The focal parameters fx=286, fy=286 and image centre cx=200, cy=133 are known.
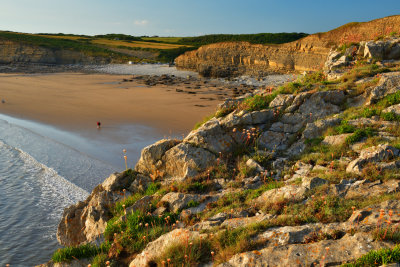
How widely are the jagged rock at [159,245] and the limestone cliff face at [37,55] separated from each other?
83.9 meters

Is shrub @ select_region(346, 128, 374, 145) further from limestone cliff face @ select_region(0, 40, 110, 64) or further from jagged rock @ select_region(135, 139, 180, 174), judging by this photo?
limestone cliff face @ select_region(0, 40, 110, 64)

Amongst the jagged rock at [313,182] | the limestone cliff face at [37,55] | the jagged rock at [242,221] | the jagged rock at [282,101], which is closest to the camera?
the jagged rock at [242,221]

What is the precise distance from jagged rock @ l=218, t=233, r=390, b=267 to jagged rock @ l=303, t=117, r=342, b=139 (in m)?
4.38

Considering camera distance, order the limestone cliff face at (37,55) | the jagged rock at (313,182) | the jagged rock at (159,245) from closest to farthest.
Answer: the jagged rock at (159,245) → the jagged rock at (313,182) → the limestone cliff face at (37,55)

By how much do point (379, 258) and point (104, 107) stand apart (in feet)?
87.7

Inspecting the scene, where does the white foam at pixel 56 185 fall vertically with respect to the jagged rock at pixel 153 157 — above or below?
below

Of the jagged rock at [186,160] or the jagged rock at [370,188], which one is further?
the jagged rock at [186,160]

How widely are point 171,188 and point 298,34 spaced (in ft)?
299

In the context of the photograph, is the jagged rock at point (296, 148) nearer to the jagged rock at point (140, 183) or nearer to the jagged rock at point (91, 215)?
the jagged rock at point (140, 183)

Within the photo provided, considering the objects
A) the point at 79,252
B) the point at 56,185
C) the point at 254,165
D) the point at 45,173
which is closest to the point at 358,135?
the point at 254,165

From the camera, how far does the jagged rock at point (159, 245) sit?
471cm

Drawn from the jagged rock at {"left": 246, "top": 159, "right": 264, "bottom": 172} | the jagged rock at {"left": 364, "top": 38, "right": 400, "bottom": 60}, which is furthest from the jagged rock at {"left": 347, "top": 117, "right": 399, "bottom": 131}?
the jagged rock at {"left": 364, "top": 38, "right": 400, "bottom": 60}

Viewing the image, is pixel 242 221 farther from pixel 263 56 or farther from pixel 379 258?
pixel 263 56

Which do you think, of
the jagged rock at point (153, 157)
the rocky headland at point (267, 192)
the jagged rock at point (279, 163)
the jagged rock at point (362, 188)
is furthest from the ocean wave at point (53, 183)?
the jagged rock at point (362, 188)
